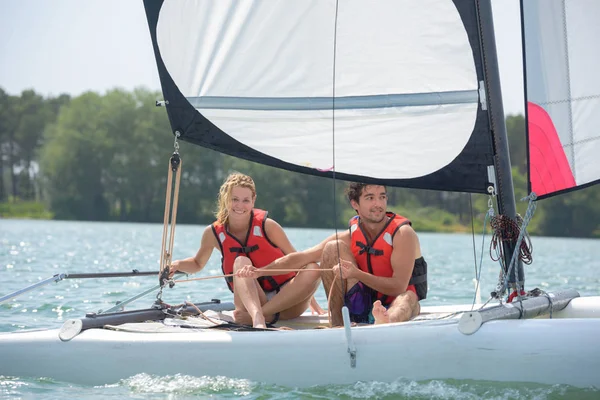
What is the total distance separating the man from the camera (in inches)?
162

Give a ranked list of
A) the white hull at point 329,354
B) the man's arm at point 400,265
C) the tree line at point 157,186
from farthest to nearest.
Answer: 1. the tree line at point 157,186
2. the man's arm at point 400,265
3. the white hull at point 329,354

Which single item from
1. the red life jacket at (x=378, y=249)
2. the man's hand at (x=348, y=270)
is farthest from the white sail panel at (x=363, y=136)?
the man's hand at (x=348, y=270)

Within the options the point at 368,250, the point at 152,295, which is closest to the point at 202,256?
the point at 368,250

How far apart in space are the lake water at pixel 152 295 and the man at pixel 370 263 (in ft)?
2.12

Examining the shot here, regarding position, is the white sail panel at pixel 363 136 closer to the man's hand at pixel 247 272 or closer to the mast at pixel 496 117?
the mast at pixel 496 117

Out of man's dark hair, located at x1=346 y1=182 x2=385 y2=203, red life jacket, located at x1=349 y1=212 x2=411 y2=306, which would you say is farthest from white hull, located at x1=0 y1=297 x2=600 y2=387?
man's dark hair, located at x1=346 y1=182 x2=385 y2=203

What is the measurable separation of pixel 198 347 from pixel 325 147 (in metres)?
1.23

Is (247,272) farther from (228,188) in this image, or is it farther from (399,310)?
(399,310)

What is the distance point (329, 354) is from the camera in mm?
A: 3623

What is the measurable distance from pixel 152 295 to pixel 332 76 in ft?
14.7

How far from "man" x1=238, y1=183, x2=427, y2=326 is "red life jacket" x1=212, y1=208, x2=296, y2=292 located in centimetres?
22

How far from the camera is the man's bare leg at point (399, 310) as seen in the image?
3.89 metres

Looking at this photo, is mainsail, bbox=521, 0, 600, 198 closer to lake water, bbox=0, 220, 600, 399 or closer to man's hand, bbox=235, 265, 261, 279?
lake water, bbox=0, 220, 600, 399

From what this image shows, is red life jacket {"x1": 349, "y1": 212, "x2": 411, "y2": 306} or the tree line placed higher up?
the tree line
